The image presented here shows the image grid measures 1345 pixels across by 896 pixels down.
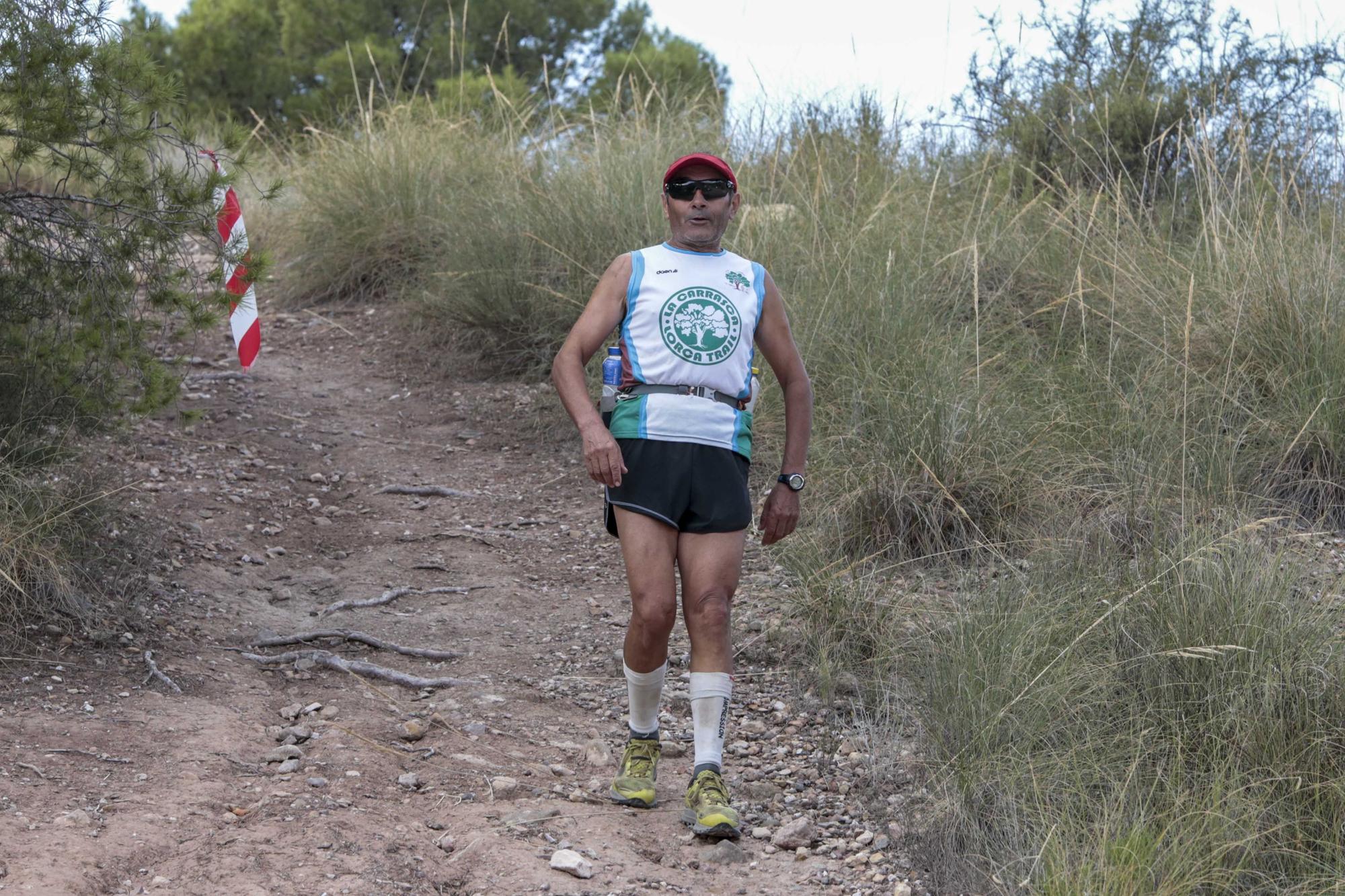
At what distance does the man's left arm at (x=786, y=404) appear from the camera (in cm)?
389

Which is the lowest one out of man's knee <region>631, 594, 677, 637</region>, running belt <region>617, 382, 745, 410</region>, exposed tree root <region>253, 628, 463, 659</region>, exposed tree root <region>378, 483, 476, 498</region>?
exposed tree root <region>253, 628, 463, 659</region>

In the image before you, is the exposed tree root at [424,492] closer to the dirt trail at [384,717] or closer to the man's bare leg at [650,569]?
the dirt trail at [384,717]

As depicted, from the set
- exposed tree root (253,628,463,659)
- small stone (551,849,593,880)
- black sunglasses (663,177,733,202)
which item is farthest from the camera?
exposed tree root (253,628,463,659)

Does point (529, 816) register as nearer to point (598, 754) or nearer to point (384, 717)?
point (598, 754)

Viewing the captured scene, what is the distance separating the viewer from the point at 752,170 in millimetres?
8633

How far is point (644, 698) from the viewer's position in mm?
3895

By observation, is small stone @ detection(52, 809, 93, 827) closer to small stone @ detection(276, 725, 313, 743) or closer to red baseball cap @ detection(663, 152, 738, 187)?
small stone @ detection(276, 725, 313, 743)

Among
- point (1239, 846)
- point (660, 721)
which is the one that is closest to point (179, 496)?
point (660, 721)

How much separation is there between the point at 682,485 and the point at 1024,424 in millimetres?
2611

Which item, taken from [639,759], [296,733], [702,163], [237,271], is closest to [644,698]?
[639,759]

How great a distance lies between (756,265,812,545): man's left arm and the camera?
12.8 feet

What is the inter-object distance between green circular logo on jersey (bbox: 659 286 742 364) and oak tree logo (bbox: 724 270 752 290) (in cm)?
8

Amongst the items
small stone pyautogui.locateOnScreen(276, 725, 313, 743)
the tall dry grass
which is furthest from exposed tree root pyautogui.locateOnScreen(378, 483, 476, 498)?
small stone pyautogui.locateOnScreen(276, 725, 313, 743)

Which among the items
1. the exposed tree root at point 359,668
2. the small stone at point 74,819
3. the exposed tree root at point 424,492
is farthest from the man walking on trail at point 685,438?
the exposed tree root at point 424,492
